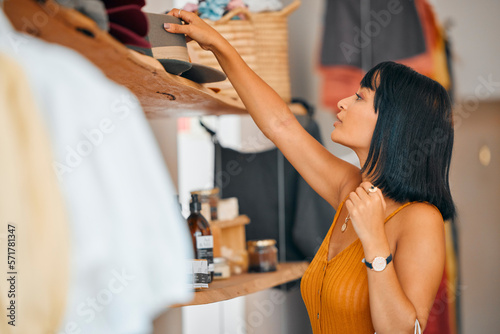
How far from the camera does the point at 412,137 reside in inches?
45.9

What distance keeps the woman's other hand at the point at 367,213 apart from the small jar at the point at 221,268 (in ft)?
1.85

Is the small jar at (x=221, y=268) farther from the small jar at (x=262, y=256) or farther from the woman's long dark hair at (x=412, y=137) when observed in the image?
the woman's long dark hair at (x=412, y=137)

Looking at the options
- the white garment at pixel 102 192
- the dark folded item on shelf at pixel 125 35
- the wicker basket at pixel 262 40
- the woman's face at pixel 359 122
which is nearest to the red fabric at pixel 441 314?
the wicker basket at pixel 262 40

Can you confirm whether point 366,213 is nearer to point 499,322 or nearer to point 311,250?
point 311,250

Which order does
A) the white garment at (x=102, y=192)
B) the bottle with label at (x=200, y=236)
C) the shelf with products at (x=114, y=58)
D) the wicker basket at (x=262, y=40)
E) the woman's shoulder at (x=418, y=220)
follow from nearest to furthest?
the shelf with products at (x=114, y=58), the white garment at (x=102, y=192), the woman's shoulder at (x=418, y=220), the bottle with label at (x=200, y=236), the wicker basket at (x=262, y=40)

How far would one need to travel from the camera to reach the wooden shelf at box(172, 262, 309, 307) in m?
1.23

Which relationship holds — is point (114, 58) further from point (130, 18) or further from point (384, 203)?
point (384, 203)

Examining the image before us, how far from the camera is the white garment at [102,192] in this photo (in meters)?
0.74

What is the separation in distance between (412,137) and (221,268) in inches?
26.7

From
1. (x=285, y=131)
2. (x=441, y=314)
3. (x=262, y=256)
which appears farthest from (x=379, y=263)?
(x=441, y=314)

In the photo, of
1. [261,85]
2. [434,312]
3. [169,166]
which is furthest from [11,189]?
[434,312]

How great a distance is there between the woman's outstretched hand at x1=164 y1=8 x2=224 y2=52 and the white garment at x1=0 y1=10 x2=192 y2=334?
0.55 feet

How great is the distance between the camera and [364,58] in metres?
2.43

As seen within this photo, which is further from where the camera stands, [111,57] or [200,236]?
[200,236]
